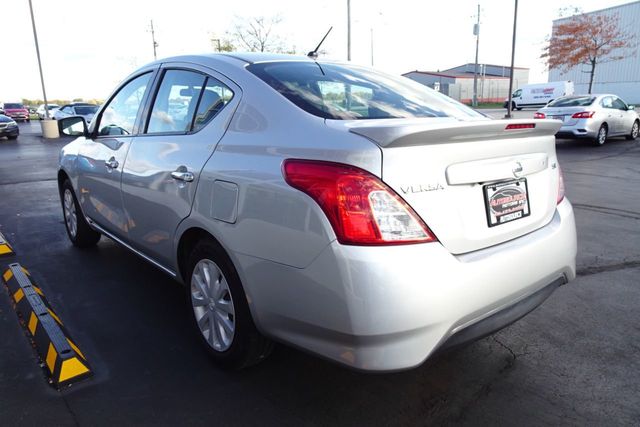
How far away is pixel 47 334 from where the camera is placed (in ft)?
9.58

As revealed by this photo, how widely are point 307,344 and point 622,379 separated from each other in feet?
5.53

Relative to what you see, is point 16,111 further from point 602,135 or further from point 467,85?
point 467,85

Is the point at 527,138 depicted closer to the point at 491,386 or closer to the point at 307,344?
the point at 491,386

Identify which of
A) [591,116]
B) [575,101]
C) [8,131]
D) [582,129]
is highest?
[575,101]

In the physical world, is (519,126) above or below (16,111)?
above

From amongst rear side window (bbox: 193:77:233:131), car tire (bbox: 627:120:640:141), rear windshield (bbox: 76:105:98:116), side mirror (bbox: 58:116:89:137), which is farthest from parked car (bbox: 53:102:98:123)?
rear side window (bbox: 193:77:233:131)

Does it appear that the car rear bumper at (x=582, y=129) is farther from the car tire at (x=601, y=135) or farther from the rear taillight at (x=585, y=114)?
the car tire at (x=601, y=135)

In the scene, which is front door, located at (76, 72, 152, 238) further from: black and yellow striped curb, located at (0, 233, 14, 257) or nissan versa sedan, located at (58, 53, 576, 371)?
black and yellow striped curb, located at (0, 233, 14, 257)

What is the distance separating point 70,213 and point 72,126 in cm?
94

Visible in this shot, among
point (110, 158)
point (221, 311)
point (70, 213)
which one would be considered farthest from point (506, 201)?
point (70, 213)

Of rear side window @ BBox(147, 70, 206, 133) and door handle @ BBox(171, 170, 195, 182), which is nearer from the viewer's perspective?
door handle @ BBox(171, 170, 195, 182)

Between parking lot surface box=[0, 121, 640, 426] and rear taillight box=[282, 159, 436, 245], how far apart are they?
31.5 inches

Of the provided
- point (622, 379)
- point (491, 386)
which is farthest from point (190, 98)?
point (622, 379)

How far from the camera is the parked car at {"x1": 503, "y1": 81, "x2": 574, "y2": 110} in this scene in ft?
134
